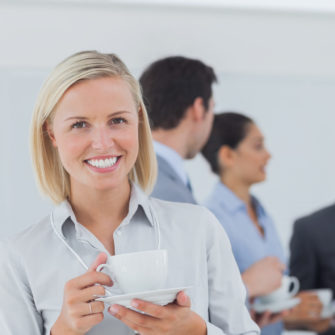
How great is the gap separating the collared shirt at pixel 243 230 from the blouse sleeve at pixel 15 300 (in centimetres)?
92

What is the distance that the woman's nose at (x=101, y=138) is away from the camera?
0.88 metres

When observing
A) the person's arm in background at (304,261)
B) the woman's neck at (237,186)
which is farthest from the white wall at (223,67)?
the person's arm in background at (304,261)

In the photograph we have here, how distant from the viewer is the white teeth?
0.88 m

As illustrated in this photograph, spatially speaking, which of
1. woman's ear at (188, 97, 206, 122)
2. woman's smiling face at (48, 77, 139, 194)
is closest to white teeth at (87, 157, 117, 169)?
woman's smiling face at (48, 77, 139, 194)

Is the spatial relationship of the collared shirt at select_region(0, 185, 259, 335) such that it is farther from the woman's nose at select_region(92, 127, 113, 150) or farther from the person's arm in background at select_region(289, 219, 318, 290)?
the person's arm in background at select_region(289, 219, 318, 290)

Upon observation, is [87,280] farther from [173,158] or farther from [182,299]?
[173,158]

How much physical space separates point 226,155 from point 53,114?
1.26 meters

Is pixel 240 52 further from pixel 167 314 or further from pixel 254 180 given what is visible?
pixel 167 314

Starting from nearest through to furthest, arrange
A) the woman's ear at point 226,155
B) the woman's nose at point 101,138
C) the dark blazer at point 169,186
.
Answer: the woman's nose at point 101,138 < the dark blazer at point 169,186 < the woman's ear at point 226,155

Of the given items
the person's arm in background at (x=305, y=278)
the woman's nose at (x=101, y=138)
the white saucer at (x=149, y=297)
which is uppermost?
the woman's nose at (x=101, y=138)

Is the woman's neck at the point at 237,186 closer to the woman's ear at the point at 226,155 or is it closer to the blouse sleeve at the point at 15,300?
the woman's ear at the point at 226,155

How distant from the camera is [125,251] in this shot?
3.03 feet

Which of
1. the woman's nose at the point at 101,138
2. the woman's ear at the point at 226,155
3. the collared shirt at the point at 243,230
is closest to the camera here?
the woman's nose at the point at 101,138

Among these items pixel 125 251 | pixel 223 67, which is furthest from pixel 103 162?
pixel 223 67
